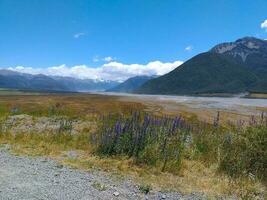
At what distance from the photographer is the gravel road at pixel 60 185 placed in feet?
25.5

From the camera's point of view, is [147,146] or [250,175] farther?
[147,146]

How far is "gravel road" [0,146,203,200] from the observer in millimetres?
7777

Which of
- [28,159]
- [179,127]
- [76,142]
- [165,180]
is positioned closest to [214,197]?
[165,180]

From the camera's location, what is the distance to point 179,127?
43.5 ft

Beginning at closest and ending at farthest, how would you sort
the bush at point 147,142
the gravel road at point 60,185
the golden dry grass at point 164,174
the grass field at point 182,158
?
1. the gravel road at point 60,185
2. the golden dry grass at point 164,174
3. the grass field at point 182,158
4. the bush at point 147,142

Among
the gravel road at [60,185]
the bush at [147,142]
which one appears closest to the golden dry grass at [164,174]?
the bush at [147,142]

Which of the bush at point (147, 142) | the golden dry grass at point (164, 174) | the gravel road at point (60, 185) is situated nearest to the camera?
the gravel road at point (60, 185)

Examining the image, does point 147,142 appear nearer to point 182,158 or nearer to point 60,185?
point 182,158

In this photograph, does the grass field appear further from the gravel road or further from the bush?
the gravel road

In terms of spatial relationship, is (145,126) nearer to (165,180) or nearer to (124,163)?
(124,163)

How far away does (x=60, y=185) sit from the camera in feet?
28.0

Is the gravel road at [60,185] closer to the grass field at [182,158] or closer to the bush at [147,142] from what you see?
the grass field at [182,158]

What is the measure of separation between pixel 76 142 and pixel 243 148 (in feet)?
23.9

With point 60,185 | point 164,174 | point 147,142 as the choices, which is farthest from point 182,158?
point 60,185
